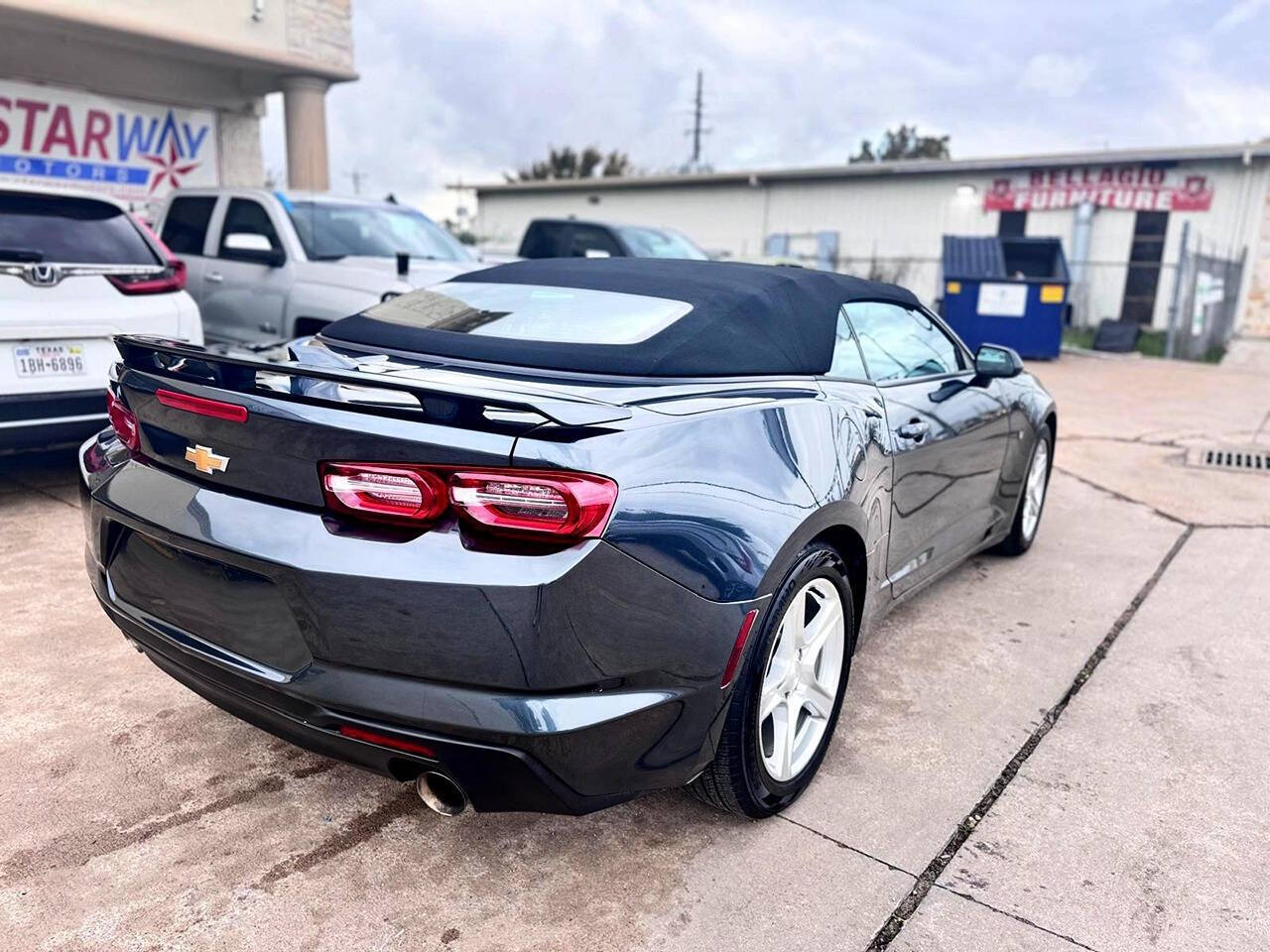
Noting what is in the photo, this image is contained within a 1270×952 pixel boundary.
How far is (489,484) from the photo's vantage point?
1946mm

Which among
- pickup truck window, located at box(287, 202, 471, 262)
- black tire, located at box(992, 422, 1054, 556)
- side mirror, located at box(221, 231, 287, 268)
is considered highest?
pickup truck window, located at box(287, 202, 471, 262)

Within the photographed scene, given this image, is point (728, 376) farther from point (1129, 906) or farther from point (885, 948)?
point (1129, 906)

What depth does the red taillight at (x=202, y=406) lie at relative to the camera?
2.14 m

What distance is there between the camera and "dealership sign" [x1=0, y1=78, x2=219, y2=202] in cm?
1042

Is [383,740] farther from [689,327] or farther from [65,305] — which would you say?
[65,305]

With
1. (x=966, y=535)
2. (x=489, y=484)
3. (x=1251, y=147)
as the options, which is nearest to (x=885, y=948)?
(x=489, y=484)

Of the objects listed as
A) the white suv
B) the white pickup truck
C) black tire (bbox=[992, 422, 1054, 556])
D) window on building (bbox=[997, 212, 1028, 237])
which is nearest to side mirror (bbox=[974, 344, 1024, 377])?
black tire (bbox=[992, 422, 1054, 556])

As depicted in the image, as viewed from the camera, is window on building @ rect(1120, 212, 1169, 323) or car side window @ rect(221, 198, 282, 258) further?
window on building @ rect(1120, 212, 1169, 323)

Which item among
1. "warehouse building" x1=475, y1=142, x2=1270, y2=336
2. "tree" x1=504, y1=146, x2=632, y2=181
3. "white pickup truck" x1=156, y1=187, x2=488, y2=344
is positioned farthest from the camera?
"tree" x1=504, y1=146, x2=632, y2=181

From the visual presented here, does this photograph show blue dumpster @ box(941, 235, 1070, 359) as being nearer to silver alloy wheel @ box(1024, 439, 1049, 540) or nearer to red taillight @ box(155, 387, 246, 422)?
silver alloy wheel @ box(1024, 439, 1049, 540)

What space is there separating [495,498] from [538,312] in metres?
1.24

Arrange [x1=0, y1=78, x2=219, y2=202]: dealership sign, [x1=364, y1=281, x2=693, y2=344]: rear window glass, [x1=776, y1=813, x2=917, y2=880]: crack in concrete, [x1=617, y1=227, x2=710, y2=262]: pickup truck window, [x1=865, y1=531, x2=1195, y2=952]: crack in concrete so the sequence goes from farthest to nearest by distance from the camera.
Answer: [x1=617, y1=227, x2=710, y2=262]: pickup truck window, [x1=0, y1=78, x2=219, y2=202]: dealership sign, [x1=364, y1=281, x2=693, y2=344]: rear window glass, [x1=776, y1=813, x2=917, y2=880]: crack in concrete, [x1=865, y1=531, x2=1195, y2=952]: crack in concrete

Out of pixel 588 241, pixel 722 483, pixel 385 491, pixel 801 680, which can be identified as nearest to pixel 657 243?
pixel 588 241

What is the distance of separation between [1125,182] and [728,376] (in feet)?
69.7
